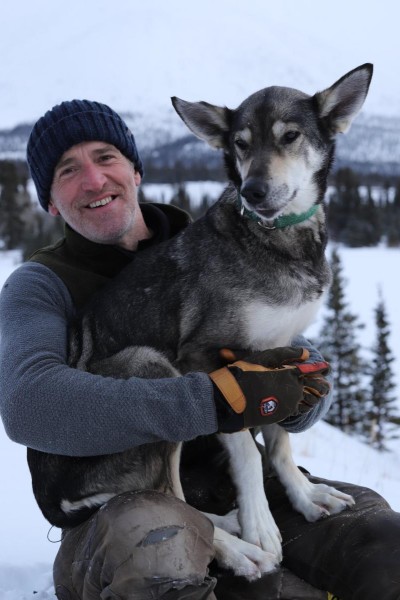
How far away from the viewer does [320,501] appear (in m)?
3.55

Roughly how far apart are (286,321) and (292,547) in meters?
1.22

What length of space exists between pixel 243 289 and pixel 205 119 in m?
1.08

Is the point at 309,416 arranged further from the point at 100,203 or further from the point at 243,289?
the point at 100,203

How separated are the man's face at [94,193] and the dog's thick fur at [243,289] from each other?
10.3 inches

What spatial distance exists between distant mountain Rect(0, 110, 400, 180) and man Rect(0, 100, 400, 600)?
11856 centimetres

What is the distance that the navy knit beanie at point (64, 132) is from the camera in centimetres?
357

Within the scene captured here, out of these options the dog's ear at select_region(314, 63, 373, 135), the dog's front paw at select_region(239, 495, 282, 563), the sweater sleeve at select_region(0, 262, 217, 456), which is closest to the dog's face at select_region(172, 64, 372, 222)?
the dog's ear at select_region(314, 63, 373, 135)

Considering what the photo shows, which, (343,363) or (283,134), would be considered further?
(343,363)

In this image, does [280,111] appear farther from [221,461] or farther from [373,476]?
[373,476]

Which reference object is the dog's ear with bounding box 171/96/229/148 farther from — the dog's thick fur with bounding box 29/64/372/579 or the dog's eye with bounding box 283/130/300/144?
the dog's eye with bounding box 283/130/300/144

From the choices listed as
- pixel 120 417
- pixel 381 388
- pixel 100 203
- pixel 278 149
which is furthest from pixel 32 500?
pixel 381 388

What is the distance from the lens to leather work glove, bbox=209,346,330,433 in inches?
110

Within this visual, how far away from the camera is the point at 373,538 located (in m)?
3.21

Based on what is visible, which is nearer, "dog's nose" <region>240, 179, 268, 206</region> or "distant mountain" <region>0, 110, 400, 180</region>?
"dog's nose" <region>240, 179, 268, 206</region>
